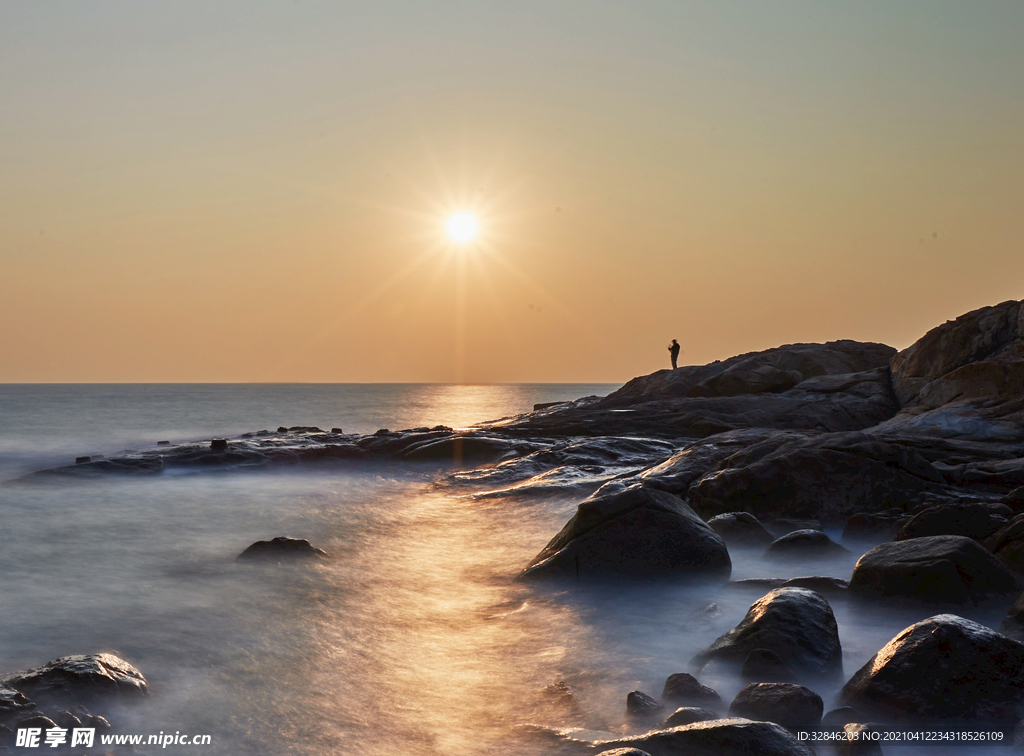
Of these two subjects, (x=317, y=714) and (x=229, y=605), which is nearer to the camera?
(x=317, y=714)

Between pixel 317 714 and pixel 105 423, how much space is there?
2420 inches

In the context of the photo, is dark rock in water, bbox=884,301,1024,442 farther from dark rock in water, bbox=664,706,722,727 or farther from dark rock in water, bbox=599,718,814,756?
dark rock in water, bbox=599,718,814,756

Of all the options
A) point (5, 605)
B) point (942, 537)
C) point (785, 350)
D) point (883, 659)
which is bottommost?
point (5, 605)

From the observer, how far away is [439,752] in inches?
186

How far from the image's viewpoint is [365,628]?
24.7 feet

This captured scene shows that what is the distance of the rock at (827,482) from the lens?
10.9 metres

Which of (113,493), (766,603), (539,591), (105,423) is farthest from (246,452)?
(105,423)

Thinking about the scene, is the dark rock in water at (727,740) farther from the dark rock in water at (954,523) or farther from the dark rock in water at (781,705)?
the dark rock in water at (954,523)

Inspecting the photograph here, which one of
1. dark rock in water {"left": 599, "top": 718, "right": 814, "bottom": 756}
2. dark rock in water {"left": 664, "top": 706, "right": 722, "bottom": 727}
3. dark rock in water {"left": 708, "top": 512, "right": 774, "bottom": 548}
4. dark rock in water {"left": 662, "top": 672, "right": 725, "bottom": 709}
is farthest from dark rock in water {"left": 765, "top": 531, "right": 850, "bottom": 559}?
dark rock in water {"left": 599, "top": 718, "right": 814, "bottom": 756}

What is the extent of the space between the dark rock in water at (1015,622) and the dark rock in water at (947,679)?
128cm

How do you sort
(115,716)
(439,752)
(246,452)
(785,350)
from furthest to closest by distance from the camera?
(785,350) → (246,452) → (115,716) → (439,752)

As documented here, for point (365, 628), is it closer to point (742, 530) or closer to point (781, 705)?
point (781, 705)

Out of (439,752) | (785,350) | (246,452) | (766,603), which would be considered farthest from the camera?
(785,350)

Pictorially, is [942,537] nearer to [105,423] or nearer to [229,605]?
[229,605]
